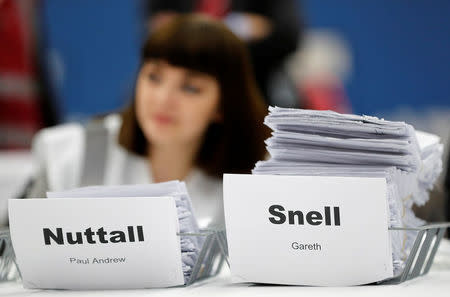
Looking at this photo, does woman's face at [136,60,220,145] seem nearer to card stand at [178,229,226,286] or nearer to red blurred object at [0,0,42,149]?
card stand at [178,229,226,286]

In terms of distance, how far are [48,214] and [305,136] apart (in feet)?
1.17

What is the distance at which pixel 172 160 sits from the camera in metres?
2.24

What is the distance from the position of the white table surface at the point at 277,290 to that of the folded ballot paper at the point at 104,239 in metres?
0.02

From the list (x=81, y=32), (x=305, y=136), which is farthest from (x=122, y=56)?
(x=305, y=136)

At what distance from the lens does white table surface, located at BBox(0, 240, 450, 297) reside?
2.96 feet

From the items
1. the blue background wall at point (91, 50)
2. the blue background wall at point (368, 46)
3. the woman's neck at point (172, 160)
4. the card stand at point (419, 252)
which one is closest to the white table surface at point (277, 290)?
the card stand at point (419, 252)

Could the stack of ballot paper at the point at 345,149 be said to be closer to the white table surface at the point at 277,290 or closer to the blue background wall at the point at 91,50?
the white table surface at the point at 277,290

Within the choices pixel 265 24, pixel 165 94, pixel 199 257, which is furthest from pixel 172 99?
pixel 265 24

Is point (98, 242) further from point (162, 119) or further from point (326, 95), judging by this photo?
point (326, 95)

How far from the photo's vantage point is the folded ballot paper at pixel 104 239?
987 millimetres

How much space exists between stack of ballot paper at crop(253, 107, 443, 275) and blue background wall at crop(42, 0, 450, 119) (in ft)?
7.64

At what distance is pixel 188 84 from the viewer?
205 centimetres

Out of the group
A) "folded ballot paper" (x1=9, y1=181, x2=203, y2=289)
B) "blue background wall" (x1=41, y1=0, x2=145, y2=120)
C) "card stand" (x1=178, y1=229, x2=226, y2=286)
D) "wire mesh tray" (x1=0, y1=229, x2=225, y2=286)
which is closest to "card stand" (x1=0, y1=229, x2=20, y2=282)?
"wire mesh tray" (x1=0, y1=229, x2=225, y2=286)

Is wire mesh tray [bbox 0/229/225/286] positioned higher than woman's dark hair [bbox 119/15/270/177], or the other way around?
woman's dark hair [bbox 119/15/270/177]
